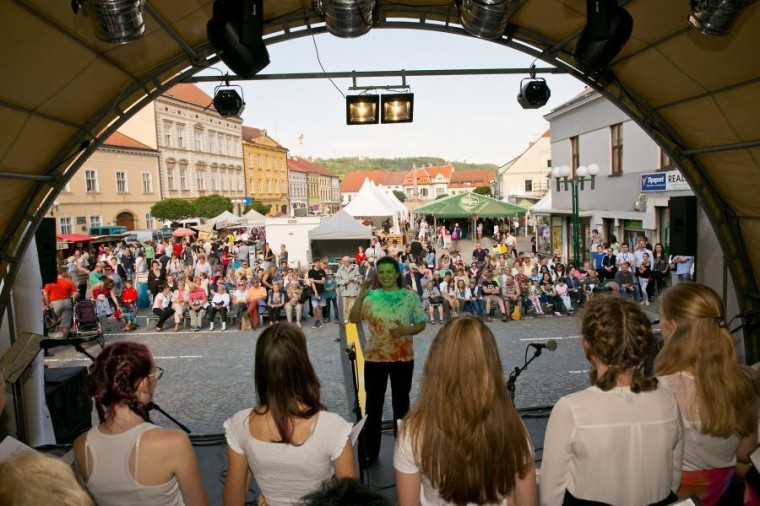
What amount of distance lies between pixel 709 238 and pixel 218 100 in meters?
5.58

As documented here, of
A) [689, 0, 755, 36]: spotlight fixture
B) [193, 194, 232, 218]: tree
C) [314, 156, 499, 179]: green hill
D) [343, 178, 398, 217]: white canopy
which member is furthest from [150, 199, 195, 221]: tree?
[314, 156, 499, 179]: green hill

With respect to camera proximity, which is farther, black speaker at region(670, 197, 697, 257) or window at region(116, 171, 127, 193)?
window at region(116, 171, 127, 193)

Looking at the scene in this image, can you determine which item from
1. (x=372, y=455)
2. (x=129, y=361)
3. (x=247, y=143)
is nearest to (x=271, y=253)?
(x=372, y=455)

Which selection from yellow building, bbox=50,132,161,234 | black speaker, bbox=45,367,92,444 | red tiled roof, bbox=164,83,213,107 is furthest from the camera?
red tiled roof, bbox=164,83,213,107

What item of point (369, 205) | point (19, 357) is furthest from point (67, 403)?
point (369, 205)

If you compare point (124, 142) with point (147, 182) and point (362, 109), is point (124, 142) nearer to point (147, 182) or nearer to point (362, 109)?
point (147, 182)

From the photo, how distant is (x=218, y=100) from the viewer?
5.93 meters

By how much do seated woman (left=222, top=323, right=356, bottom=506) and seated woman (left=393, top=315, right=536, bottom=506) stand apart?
329 mm

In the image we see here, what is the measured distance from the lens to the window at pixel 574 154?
76.0ft

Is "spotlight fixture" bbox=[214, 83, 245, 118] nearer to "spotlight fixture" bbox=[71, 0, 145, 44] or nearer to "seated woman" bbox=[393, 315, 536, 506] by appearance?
"spotlight fixture" bbox=[71, 0, 145, 44]

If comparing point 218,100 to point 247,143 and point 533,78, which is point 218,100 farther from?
point 247,143

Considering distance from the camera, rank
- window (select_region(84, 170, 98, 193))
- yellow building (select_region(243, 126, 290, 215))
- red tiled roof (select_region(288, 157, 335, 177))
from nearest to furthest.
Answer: window (select_region(84, 170, 98, 193)) → yellow building (select_region(243, 126, 290, 215)) → red tiled roof (select_region(288, 157, 335, 177))

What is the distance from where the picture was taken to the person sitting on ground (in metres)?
12.7

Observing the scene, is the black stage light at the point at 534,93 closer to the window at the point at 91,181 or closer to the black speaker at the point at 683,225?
the black speaker at the point at 683,225
